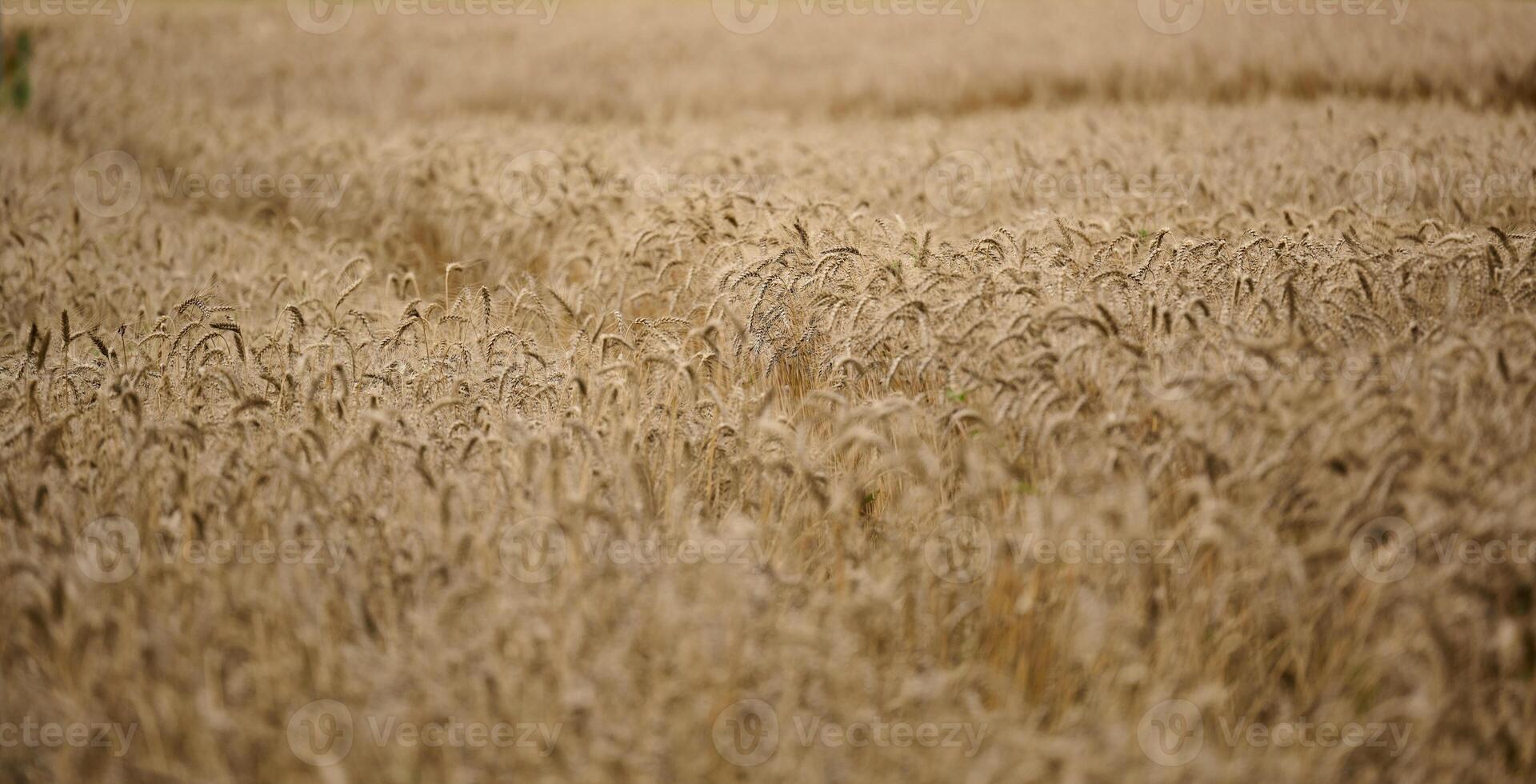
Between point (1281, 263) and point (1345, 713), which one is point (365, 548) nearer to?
point (1345, 713)

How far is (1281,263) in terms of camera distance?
3.26 metres

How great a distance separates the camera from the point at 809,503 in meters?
2.63

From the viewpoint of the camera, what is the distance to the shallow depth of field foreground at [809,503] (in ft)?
5.89

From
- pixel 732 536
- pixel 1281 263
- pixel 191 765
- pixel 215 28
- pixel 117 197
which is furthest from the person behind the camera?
pixel 215 28

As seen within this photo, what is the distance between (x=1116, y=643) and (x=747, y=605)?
81 cm

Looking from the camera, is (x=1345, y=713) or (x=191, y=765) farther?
(x=1345, y=713)

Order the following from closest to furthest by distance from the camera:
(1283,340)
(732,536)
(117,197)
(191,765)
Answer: (191,765)
(732,536)
(1283,340)
(117,197)

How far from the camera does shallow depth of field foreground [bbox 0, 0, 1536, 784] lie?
1.79 metres

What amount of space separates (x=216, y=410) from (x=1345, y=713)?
3160 millimetres

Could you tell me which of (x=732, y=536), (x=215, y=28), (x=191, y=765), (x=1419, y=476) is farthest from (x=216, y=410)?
(x=215, y=28)

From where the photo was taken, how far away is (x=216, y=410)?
297 cm

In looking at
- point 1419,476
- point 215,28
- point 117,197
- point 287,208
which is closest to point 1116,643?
point 1419,476

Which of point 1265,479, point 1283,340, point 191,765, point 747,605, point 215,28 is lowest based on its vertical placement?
point 191,765

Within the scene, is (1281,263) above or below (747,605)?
above
